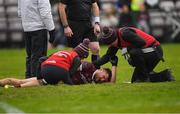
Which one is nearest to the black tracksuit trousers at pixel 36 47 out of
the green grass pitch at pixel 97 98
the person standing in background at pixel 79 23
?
the person standing in background at pixel 79 23

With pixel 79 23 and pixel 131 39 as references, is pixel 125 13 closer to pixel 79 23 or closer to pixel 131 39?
pixel 79 23

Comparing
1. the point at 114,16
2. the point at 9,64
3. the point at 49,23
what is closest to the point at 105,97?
the point at 49,23

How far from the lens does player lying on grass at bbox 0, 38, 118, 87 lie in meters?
13.8

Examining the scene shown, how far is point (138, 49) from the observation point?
1445 centimetres

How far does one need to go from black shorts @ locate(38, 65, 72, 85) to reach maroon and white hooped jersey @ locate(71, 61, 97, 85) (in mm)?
476

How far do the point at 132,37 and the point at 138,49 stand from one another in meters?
0.27

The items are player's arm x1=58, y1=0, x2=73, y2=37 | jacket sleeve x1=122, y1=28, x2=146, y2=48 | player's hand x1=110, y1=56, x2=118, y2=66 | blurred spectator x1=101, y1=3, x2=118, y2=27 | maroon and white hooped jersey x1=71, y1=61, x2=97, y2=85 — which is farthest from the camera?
blurred spectator x1=101, y1=3, x2=118, y2=27

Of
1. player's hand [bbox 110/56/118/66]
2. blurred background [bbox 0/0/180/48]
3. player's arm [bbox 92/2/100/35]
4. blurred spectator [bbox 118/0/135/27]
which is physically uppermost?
player's arm [bbox 92/2/100/35]

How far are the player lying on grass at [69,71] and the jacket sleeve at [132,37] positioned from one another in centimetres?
64

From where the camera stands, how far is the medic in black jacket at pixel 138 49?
1438 centimetres

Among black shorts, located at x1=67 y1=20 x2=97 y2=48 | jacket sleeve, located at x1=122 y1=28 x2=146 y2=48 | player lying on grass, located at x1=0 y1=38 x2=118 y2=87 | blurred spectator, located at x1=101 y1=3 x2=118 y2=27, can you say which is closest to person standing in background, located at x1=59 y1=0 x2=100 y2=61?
black shorts, located at x1=67 y1=20 x2=97 y2=48

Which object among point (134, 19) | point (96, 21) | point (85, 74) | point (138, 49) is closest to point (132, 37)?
point (138, 49)

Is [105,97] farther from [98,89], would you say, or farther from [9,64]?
[9,64]

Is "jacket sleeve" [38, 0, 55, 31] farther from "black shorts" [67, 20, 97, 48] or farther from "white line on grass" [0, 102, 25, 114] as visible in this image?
"white line on grass" [0, 102, 25, 114]
